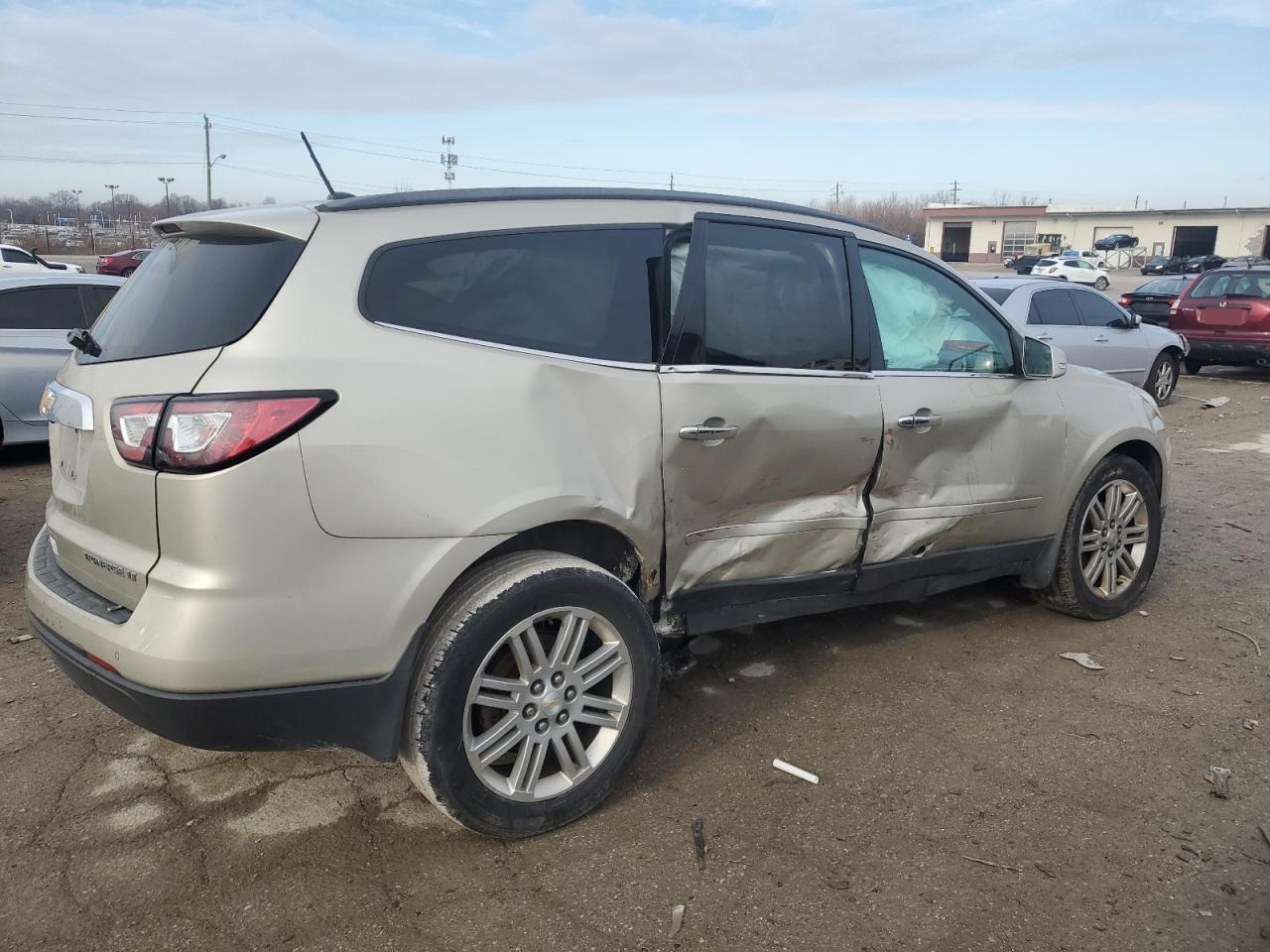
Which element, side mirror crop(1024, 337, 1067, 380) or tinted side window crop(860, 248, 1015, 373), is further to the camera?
side mirror crop(1024, 337, 1067, 380)

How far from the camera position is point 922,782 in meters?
3.28

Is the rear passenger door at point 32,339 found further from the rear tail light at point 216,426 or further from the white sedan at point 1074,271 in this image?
the white sedan at point 1074,271

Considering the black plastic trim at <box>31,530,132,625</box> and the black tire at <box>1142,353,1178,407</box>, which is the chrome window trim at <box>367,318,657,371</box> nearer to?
the black plastic trim at <box>31,530,132,625</box>

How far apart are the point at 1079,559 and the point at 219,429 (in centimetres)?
385

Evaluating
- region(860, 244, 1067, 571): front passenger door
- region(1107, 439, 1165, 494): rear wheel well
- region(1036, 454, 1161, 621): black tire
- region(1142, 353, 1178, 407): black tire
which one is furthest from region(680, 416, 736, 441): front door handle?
region(1142, 353, 1178, 407): black tire

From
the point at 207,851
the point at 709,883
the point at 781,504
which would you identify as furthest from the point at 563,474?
the point at 207,851

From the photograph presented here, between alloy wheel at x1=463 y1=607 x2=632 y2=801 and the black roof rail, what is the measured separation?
49.7 inches

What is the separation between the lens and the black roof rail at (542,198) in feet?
9.22

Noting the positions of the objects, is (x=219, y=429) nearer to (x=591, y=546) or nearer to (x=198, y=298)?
(x=198, y=298)

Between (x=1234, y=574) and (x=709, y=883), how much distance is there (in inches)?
170

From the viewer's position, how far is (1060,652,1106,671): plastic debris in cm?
426

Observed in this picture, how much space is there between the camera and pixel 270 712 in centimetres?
251

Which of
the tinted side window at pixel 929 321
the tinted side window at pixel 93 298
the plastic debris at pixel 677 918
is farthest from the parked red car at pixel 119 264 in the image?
the plastic debris at pixel 677 918

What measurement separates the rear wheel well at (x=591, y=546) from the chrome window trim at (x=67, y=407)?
1.18 metres
